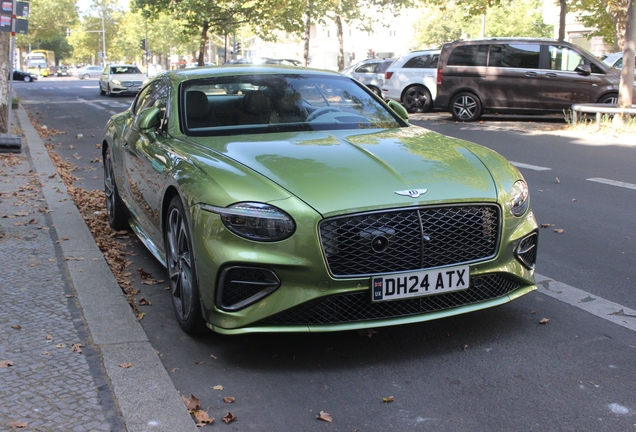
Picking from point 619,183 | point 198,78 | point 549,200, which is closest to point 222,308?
point 198,78

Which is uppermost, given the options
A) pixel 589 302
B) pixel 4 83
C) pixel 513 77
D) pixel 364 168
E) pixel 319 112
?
pixel 513 77

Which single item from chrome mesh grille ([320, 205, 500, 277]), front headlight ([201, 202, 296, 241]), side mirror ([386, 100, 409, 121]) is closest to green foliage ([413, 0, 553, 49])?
side mirror ([386, 100, 409, 121])

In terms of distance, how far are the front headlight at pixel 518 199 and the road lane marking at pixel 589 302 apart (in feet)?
2.77

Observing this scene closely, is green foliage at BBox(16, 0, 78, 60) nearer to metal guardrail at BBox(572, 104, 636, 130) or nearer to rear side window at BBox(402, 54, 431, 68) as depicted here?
rear side window at BBox(402, 54, 431, 68)

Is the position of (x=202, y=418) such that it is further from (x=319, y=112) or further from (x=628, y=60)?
(x=628, y=60)

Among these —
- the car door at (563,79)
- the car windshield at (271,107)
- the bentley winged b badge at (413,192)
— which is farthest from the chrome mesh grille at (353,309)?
the car door at (563,79)

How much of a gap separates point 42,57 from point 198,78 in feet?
328

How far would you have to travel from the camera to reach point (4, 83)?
14797 millimetres

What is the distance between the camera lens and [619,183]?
30.6 ft

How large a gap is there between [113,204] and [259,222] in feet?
11.6

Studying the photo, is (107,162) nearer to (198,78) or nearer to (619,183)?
(198,78)

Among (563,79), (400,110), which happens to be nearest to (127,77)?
(563,79)

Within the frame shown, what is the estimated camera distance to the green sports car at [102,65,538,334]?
3721mm

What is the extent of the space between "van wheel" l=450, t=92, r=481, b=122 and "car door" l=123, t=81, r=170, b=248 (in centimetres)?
1363
